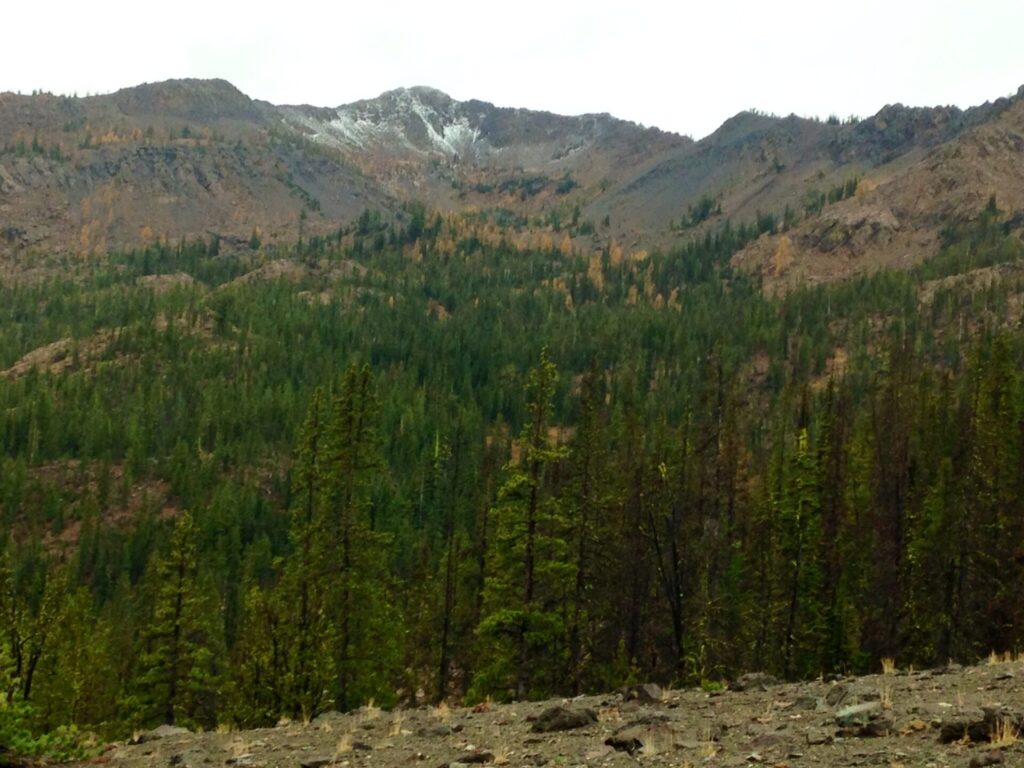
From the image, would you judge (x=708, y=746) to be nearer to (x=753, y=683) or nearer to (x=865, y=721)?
(x=865, y=721)

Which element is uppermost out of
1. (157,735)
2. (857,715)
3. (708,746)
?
(857,715)

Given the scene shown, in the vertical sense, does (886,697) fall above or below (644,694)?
above

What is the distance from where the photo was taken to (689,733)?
1313 cm

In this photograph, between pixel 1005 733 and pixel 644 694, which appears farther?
pixel 644 694

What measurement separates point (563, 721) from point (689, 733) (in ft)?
9.04

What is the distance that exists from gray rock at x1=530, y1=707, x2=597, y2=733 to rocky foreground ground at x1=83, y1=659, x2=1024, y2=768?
1.0 inches

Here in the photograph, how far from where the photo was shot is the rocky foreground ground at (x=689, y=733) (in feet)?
35.3

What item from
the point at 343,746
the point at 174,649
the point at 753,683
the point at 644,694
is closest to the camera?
the point at 343,746

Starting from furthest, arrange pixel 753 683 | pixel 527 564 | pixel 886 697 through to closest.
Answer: pixel 527 564, pixel 753 683, pixel 886 697

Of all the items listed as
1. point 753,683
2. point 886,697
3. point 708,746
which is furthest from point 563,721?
point 753,683

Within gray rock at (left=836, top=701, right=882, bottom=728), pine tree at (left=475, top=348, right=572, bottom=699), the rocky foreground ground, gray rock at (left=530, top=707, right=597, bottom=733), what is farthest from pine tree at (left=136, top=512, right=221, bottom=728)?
gray rock at (left=836, top=701, right=882, bottom=728)

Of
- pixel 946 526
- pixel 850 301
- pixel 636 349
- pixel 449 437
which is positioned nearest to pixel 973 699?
pixel 946 526

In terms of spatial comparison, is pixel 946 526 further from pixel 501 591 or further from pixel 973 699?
pixel 973 699

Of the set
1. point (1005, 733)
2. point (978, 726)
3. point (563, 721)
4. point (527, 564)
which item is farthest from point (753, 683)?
point (527, 564)
